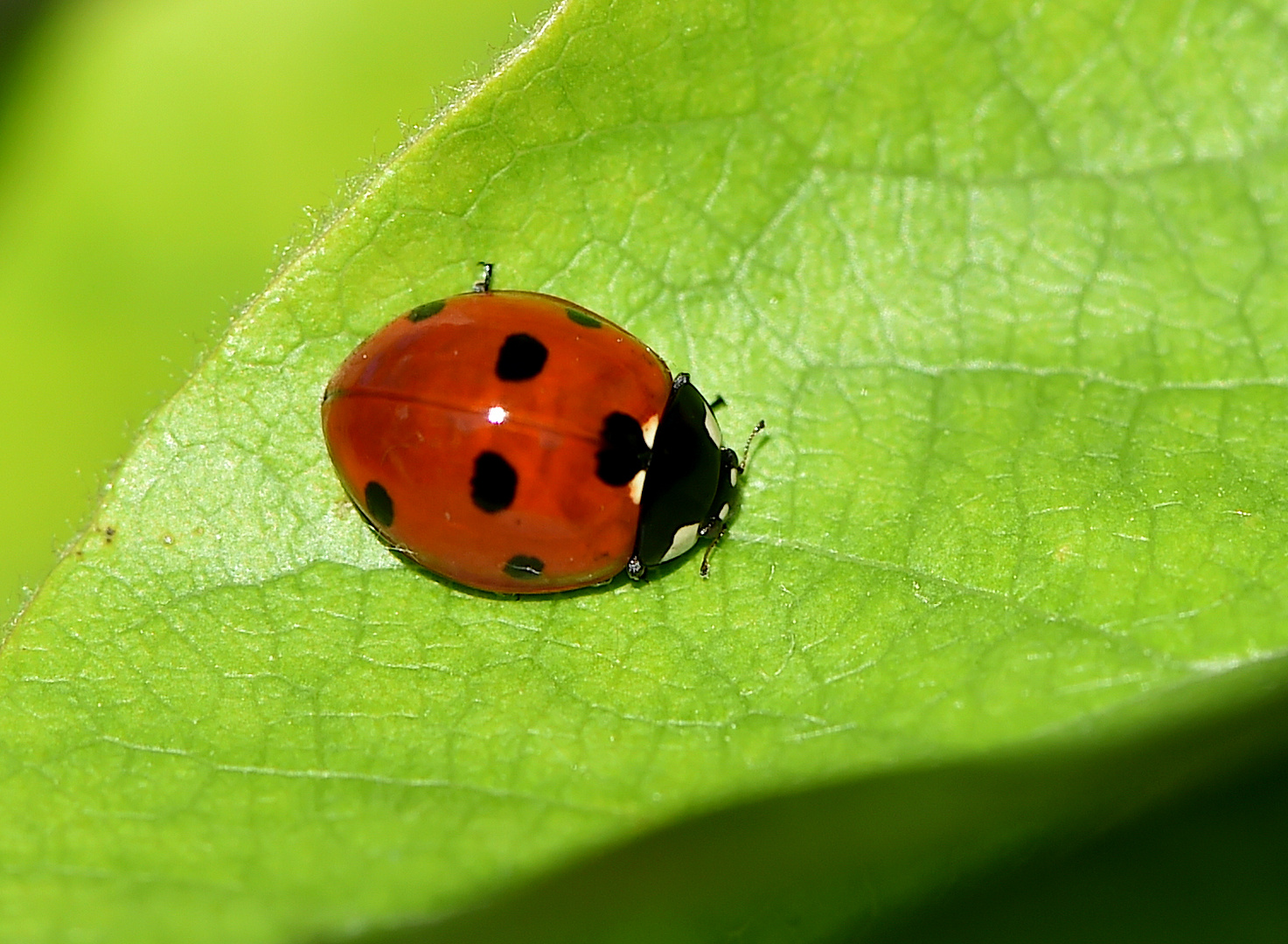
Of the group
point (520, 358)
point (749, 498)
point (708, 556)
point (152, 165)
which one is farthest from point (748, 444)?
point (152, 165)

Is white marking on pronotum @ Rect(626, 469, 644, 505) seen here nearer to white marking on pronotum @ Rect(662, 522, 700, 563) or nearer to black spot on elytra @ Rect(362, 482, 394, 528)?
white marking on pronotum @ Rect(662, 522, 700, 563)

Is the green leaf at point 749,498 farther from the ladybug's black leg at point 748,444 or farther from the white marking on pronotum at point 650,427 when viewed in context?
the white marking on pronotum at point 650,427

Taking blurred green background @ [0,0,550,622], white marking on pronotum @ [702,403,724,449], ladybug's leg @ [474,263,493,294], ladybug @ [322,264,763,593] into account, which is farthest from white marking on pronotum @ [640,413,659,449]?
blurred green background @ [0,0,550,622]

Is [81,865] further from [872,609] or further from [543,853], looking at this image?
[872,609]

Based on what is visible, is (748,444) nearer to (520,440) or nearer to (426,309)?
(520,440)

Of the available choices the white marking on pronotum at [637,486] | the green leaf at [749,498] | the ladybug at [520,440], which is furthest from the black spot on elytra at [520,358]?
the white marking on pronotum at [637,486]
